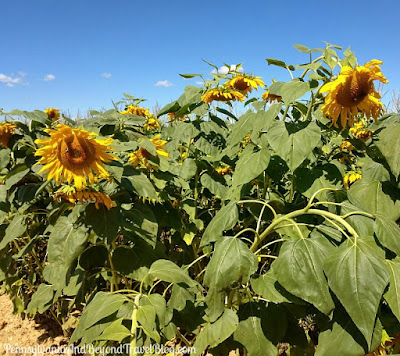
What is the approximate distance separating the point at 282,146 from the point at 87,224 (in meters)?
0.88

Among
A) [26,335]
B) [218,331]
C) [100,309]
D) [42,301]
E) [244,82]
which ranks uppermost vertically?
[244,82]

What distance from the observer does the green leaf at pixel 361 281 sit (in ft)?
2.73

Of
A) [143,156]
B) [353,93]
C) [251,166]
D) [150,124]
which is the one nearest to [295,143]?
[251,166]

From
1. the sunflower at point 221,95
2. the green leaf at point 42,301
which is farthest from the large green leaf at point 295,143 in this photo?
the green leaf at point 42,301

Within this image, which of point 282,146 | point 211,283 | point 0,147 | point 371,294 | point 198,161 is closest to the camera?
point 371,294

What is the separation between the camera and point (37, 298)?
1.99 metres

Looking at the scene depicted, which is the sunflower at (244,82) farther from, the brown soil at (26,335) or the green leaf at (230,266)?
the brown soil at (26,335)

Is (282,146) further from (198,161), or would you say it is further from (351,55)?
(198,161)

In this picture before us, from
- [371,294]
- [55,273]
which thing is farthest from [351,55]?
[55,273]

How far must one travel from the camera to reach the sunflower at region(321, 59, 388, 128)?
1302mm

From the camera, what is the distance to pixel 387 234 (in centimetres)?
99

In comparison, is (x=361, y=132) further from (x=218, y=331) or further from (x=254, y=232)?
(x=218, y=331)

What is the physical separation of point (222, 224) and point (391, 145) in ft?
2.46

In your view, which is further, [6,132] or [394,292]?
[6,132]
